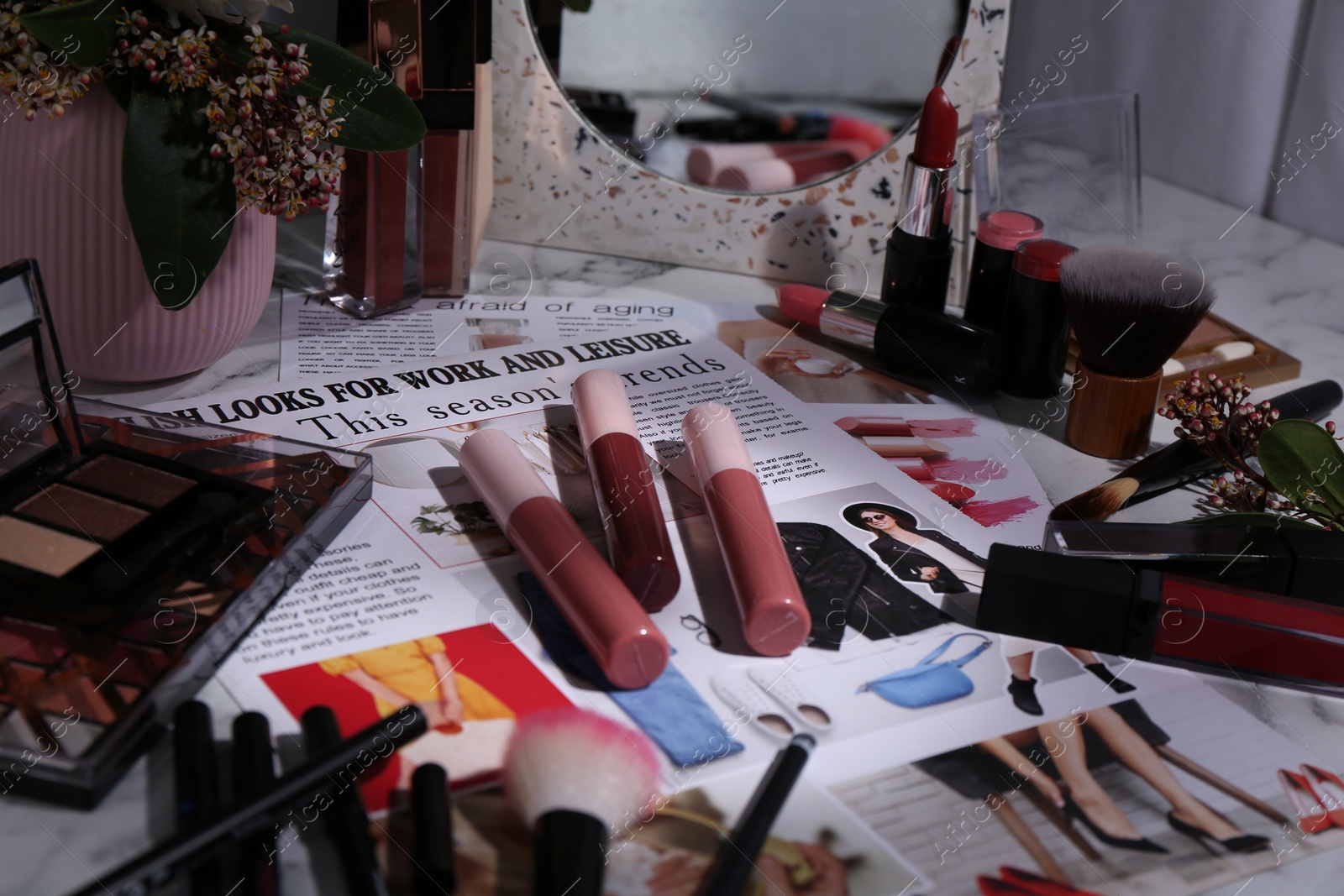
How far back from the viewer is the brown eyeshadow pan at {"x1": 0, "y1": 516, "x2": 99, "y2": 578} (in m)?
0.42

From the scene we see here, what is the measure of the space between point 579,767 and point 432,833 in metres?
0.05

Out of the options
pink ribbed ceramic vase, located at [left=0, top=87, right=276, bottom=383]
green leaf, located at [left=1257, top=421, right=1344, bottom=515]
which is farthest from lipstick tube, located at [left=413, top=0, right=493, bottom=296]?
green leaf, located at [left=1257, top=421, right=1344, bottom=515]

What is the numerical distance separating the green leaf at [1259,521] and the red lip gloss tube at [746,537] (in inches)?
7.8

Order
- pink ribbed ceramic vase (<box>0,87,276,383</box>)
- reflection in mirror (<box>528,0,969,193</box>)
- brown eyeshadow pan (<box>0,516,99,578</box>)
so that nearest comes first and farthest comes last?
brown eyeshadow pan (<box>0,516,99,578</box>), pink ribbed ceramic vase (<box>0,87,276,383</box>), reflection in mirror (<box>528,0,969,193</box>)

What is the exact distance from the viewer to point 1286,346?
0.74 metres

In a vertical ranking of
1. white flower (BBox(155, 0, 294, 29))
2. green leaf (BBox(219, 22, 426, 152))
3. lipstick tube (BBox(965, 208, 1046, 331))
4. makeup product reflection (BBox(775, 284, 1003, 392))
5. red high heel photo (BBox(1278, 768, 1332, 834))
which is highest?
white flower (BBox(155, 0, 294, 29))

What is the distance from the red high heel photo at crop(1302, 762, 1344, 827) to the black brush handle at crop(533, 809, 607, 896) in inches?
9.7

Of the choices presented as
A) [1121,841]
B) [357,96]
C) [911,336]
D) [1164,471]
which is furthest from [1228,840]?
[357,96]

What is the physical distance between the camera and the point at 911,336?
663mm

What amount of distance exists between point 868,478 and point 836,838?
0.24m

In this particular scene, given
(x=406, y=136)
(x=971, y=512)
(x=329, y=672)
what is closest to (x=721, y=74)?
(x=406, y=136)

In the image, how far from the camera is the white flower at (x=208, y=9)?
1.63 feet

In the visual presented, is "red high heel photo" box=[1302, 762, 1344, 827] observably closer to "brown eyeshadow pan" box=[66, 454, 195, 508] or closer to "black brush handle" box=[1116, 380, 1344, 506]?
"black brush handle" box=[1116, 380, 1344, 506]

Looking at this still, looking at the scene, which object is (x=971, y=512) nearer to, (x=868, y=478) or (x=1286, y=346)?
(x=868, y=478)
